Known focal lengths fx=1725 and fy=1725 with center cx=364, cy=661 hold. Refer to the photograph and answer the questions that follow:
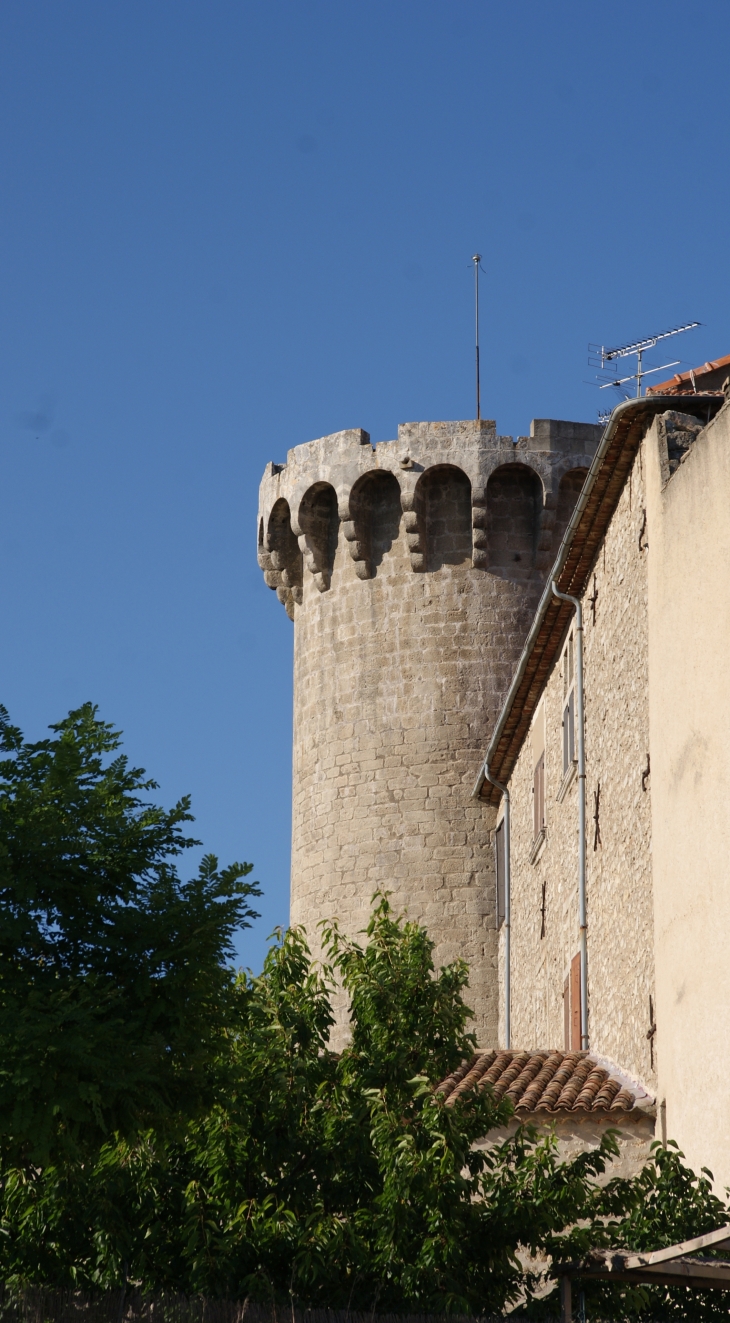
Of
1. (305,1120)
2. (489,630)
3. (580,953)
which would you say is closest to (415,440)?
(489,630)

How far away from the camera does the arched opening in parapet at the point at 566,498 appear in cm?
2511

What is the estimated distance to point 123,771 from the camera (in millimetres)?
10383

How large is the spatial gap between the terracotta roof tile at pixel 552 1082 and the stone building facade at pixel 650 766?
172 mm

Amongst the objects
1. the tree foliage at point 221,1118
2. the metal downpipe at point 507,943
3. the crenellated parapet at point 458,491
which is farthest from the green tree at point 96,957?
the crenellated parapet at point 458,491

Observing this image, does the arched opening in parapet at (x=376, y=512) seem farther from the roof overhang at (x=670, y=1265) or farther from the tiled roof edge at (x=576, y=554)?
the roof overhang at (x=670, y=1265)

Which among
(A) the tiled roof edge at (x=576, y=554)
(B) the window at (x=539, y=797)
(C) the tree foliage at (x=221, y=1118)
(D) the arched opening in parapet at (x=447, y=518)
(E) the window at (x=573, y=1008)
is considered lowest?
(C) the tree foliage at (x=221, y=1118)

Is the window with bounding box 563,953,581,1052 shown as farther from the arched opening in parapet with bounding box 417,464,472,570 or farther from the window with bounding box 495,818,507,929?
the arched opening in parapet with bounding box 417,464,472,570

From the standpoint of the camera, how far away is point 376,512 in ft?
83.8

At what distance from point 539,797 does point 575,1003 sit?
3807 millimetres

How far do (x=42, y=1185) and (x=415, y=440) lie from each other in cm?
1603

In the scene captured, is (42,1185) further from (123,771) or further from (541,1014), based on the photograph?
(541,1014)

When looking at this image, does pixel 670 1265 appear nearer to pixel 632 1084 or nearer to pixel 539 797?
pixel 632 1084

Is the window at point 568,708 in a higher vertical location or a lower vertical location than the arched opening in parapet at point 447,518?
lower

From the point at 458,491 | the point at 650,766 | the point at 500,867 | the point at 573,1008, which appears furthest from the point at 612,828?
the point at 458,491
